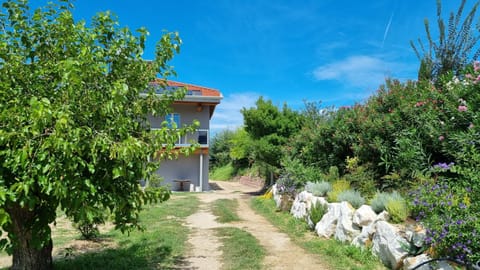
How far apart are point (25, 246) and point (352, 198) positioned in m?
5.86

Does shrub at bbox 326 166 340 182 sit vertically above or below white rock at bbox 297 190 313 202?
above

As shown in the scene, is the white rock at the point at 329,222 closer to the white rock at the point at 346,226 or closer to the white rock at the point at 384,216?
the white rock at the point at 346,226

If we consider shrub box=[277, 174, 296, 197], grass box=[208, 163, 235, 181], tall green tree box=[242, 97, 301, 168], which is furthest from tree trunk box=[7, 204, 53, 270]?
grass box=[208, 163, 235, 181]

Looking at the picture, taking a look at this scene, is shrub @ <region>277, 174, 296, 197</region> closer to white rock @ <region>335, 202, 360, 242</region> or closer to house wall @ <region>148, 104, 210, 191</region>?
white rock @ <region>335, 202, 360, 242</region>

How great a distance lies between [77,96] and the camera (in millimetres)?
3371

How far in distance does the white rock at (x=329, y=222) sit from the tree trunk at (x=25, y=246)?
5276 millimetres

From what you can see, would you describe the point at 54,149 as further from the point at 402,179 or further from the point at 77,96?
the point at 402,179

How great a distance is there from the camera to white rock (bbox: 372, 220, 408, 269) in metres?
4.97

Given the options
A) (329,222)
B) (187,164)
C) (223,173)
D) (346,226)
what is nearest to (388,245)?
(346,226)

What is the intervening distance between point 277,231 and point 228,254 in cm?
257

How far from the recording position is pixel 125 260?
19.0 ft

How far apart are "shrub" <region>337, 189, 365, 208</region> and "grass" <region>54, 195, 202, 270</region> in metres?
3.54

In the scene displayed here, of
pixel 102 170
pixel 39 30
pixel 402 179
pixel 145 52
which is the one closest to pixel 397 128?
pixel 402 179

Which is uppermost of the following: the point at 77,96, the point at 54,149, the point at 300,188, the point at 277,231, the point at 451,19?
the point at 451,19
